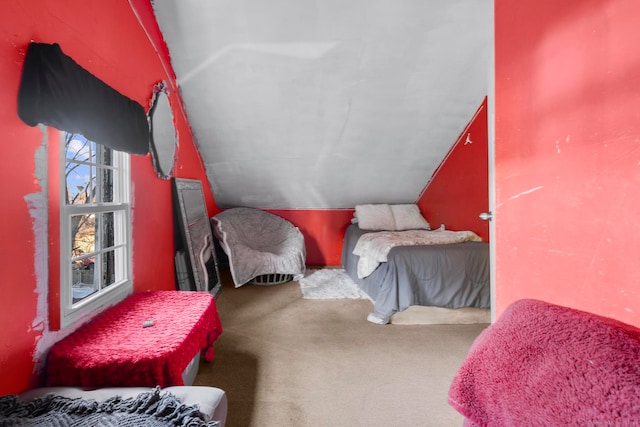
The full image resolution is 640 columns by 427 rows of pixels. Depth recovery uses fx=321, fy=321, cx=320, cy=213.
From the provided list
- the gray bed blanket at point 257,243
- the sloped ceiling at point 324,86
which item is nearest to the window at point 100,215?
the sloped ceiling at point 324,86

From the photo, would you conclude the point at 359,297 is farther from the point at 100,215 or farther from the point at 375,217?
the point at 100,215

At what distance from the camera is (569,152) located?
0.92 meters

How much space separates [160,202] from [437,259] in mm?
2387

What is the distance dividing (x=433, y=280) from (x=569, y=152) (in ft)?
6.75

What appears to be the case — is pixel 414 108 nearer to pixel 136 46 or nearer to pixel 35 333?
pixel 136 46

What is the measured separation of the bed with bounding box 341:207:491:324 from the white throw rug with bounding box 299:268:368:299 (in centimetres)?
73

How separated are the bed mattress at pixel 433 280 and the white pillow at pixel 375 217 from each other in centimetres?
157

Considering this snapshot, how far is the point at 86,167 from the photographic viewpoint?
1867mm

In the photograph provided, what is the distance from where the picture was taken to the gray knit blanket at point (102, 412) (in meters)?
0.97

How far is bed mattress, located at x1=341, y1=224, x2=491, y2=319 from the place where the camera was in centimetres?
279

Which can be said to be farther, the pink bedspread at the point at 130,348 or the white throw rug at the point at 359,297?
the white throw rug at the point at 359,297

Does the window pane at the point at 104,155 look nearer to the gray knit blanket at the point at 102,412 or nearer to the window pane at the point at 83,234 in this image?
the window pane at the point at 83,234

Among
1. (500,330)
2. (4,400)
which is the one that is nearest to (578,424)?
(500,330)

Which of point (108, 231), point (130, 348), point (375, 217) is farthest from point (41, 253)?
point (375, 217)
